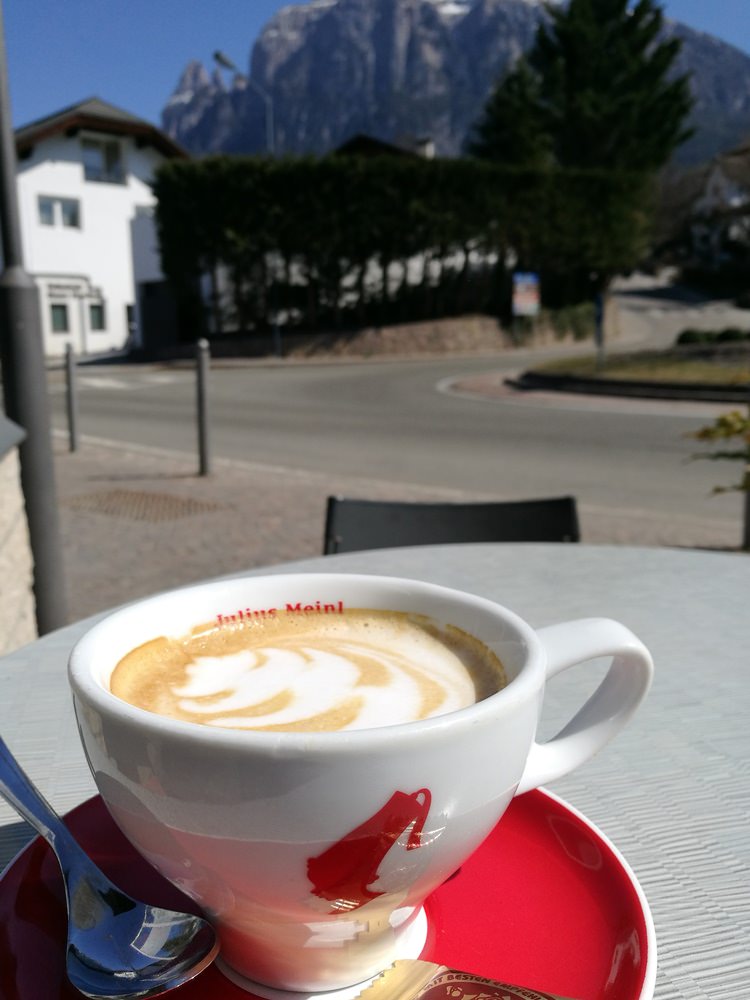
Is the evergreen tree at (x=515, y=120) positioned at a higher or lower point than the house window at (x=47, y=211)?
higher

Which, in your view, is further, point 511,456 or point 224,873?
point 511,456

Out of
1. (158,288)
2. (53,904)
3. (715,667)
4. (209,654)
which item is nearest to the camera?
(53,904)

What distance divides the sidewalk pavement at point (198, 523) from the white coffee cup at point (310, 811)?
4.55m

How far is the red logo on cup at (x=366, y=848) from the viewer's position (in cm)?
61

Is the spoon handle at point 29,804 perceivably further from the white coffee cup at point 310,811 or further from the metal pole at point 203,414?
the metal pole at point 203,414

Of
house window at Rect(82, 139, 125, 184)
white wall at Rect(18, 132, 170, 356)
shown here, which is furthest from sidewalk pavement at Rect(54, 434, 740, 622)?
house window at Rect(82, 139, 125, 184)

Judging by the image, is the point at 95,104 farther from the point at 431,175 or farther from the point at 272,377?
the point at 272,377

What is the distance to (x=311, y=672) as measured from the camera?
0.79 meters

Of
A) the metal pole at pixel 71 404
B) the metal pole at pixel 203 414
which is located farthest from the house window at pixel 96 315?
the metal pole at pixel 203 414

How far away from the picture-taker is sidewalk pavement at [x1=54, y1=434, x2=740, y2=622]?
5883mm

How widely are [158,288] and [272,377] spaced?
15370 millimetres

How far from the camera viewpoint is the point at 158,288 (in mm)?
35219

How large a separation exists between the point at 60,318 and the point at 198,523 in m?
29.1

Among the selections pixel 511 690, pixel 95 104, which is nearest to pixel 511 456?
pixel 511 690
